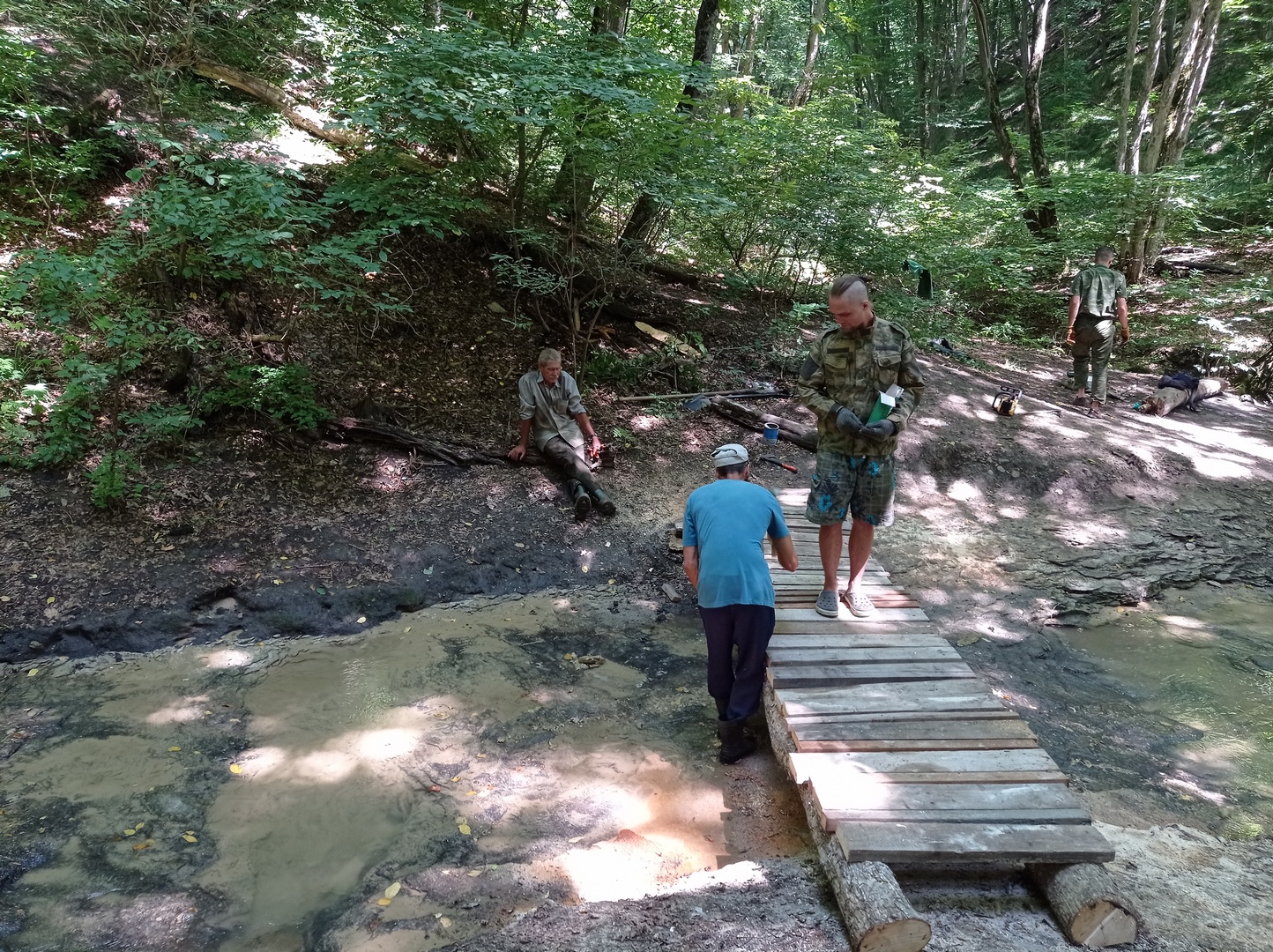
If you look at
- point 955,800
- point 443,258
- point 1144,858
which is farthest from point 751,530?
point 443,258

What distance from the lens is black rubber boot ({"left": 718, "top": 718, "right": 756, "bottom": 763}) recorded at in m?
3.73

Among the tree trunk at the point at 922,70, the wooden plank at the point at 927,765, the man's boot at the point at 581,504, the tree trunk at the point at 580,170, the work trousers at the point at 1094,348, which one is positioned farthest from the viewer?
the tree trunk at the point at 922,70

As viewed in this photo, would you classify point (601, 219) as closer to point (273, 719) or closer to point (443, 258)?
point (443, 258)

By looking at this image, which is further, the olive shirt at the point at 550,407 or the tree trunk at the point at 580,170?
the tree trunk at the point at 580,170

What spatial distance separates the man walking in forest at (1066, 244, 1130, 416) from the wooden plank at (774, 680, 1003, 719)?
650cm

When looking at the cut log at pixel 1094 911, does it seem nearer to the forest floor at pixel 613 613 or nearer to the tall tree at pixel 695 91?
the forest floor at pixel 613 613

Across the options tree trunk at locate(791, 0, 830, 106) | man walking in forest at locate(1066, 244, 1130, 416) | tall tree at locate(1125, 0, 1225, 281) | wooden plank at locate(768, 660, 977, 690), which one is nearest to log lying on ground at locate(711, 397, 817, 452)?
man walking in forest at locate(1066, 244, 1130, 416)

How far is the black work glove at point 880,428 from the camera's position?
369cm

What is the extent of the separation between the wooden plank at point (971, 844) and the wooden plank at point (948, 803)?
57 millimetres

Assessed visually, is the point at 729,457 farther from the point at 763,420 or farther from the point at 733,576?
the point at 763,420

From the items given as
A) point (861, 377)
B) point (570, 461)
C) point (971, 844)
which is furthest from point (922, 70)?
point (971, 844)

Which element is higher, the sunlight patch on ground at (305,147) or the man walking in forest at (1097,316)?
the sunlight patch on ground at (305,147)

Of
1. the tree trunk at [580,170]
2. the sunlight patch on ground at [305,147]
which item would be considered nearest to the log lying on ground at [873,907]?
the tree trunk at [580,170]

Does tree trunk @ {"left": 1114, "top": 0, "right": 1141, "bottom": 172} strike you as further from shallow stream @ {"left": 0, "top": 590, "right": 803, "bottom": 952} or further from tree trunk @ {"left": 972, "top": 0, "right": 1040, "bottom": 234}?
shallow stream @ {"left": 0, "top": 590, "right": 803, "bottom": 952}
